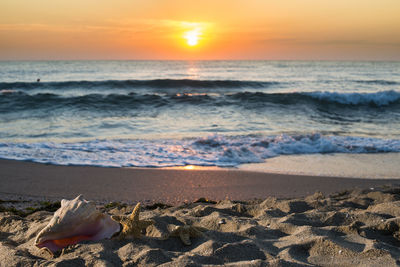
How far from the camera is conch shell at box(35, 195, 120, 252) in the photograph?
2447mm

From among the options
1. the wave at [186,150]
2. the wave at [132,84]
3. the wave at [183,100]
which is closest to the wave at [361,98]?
the wave at [183,100]

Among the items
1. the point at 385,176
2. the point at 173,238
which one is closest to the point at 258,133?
the point at 385,176

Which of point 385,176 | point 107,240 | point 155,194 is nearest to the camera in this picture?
point 107,240

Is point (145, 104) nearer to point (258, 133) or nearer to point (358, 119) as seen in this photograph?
point (258, 133)

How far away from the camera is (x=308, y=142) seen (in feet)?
26.8

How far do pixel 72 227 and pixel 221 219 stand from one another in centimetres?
126

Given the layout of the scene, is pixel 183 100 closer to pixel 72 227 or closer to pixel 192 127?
pixel 192 127

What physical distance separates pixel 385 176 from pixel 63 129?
8160 mm

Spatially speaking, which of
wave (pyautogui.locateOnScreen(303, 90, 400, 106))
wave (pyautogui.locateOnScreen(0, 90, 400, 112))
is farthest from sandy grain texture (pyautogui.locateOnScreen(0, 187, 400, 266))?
wave (pyautogui.locateOnScreen(303, 90, 400, 106))

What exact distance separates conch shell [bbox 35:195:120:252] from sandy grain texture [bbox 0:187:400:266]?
8 cm

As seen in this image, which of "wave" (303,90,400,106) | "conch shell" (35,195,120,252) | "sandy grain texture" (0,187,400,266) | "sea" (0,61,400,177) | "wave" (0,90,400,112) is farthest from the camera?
"wave" (303,90,400,106)

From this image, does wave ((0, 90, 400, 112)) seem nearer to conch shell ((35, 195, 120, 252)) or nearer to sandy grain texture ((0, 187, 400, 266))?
sandy grain texture ((0, 187, 400, 266))

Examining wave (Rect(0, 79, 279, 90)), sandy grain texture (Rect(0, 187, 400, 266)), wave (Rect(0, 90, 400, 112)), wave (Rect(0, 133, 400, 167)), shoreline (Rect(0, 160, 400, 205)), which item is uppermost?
wave (Rect(0, 79, 279, 90))

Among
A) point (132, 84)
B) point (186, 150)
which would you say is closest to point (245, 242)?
point (186, 150)
